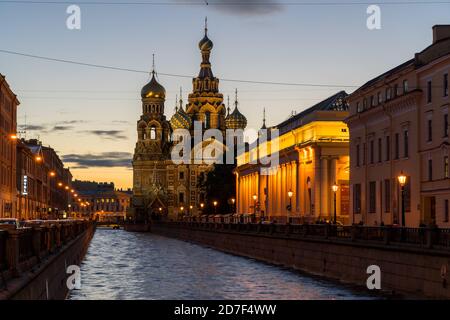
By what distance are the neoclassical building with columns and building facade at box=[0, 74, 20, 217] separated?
2808cm

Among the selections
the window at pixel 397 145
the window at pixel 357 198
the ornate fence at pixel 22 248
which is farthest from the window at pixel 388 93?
the ornate fence at pixel 22 248

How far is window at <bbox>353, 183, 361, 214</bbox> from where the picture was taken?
74938mm

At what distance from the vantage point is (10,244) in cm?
2438

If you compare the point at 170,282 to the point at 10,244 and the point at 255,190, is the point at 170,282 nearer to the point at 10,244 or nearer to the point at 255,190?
the point at 10,244

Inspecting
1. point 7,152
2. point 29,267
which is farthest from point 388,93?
point 7,152

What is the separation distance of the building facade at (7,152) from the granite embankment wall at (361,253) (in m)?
27.0

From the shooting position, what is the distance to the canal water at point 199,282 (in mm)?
43375

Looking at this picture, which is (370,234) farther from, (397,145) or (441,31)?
(441,31)

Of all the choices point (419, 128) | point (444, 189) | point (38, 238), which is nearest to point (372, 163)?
point (419, 128)

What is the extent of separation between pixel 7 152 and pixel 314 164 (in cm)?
3168

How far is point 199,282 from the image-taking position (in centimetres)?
5203

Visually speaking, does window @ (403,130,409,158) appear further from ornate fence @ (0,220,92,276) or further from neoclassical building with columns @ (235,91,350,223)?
ornate fence @ (0,220,92,276)

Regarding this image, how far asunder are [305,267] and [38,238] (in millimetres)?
27281

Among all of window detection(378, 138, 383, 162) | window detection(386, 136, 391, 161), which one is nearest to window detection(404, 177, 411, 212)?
window detection(386, 136, 391, 161)
